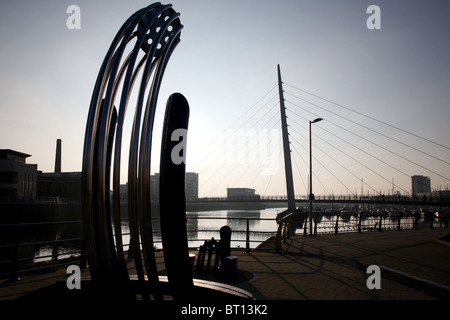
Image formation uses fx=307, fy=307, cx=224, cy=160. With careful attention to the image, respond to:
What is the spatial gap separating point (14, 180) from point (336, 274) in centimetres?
5135

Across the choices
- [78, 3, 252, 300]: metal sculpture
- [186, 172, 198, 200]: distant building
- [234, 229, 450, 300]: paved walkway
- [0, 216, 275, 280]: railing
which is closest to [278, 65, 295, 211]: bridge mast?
[0, 216, 275, 280]: railing

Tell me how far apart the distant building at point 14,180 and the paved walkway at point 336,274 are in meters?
45.1

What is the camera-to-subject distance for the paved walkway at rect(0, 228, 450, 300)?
18.2ft

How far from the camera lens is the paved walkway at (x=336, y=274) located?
5.55 metres

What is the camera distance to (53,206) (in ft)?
147

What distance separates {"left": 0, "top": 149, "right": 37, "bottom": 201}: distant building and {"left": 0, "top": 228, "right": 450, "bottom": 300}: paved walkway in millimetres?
45138

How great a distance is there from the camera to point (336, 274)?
23.1 feet

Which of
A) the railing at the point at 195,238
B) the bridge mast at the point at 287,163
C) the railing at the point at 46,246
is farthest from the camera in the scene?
the bridge mast at the point at 287,163

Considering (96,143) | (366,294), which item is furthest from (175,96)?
(366,294)

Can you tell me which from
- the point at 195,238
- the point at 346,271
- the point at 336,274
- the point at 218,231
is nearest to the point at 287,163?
the point at 195,238

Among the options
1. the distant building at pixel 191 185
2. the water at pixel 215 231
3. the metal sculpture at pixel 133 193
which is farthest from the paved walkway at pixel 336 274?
the distant building at pixel 191 185

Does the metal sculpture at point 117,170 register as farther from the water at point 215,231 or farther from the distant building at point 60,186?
the distant building at point 60,186
